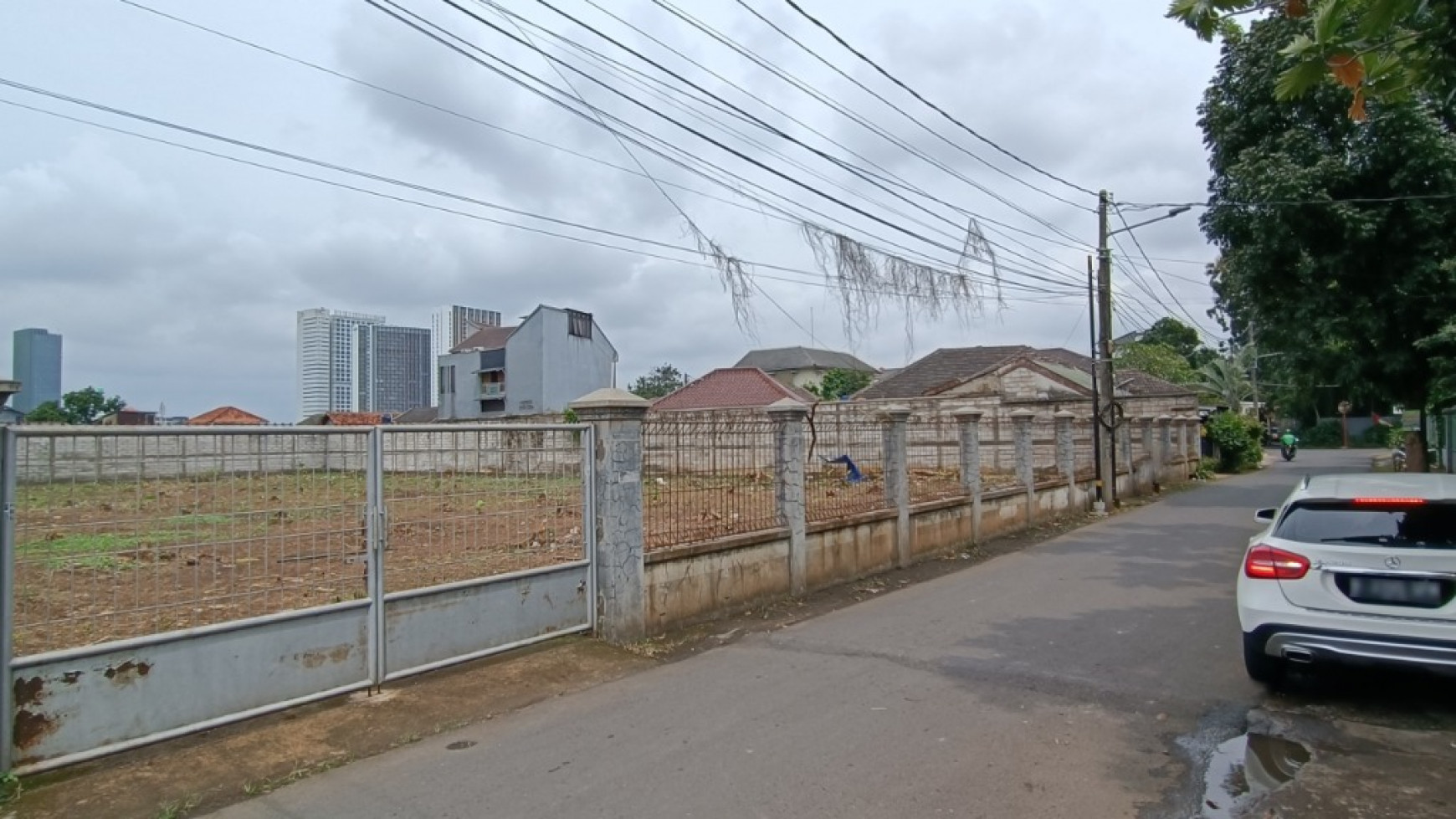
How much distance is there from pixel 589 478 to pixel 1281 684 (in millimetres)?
5485

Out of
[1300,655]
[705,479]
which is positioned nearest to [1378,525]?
[1300,655]

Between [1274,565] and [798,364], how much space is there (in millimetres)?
77933

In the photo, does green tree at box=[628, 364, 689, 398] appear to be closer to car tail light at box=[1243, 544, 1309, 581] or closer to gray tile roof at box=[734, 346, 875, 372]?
gray tile roof at box=[734, 346, 875, 372]

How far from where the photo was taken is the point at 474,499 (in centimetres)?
678

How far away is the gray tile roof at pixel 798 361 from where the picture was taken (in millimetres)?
83188

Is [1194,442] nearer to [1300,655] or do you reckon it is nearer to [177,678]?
[1300,655]

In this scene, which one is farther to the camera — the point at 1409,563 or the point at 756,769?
the point at 1409,563

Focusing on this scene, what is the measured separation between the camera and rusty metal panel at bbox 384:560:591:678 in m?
6.21

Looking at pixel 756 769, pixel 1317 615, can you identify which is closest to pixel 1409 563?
pixel 1317 615

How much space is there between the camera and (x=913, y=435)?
1420 cm

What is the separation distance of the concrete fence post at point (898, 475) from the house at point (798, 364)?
2686 inches

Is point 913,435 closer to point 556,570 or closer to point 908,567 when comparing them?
point 908,567

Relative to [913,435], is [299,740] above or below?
below

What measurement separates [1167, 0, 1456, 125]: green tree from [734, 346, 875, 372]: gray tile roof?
76.4 metres
